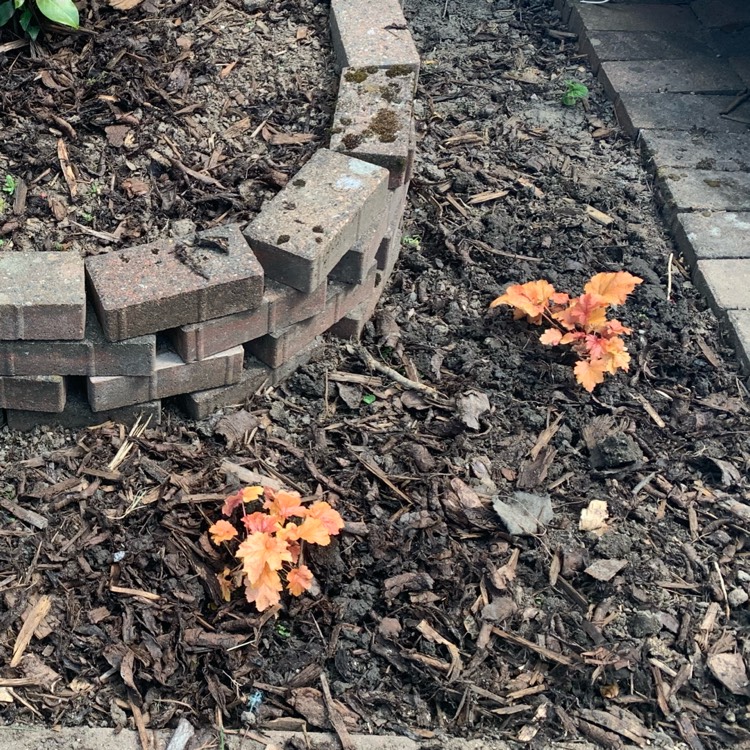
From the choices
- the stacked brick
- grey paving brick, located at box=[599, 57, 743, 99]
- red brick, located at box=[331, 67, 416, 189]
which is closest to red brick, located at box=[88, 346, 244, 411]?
the stacked brick

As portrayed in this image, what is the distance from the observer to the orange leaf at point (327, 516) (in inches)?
115

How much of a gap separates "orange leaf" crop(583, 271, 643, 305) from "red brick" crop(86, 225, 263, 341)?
144 centimetres

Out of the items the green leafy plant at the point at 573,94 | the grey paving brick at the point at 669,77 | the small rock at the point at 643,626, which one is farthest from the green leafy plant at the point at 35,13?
the grey paving brick at the point at 669,77

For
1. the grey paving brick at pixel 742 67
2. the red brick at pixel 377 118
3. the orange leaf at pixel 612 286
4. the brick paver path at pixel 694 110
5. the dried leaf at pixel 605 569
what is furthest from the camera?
the grey paving brick at pixel 742 67

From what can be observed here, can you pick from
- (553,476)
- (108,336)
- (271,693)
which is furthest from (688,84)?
(271,693)

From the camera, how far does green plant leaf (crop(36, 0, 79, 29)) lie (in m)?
3.60

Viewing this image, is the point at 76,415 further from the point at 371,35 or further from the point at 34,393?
the point at 371,35

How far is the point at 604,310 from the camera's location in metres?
3.76

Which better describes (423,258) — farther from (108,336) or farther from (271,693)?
(271,693)

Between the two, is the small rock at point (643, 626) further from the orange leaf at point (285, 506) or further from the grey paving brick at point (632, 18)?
the grey paving brick at point (632, 18)

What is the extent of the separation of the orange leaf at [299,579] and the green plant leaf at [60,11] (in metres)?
2.24

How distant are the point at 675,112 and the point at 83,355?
369 cm

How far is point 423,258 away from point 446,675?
195cm

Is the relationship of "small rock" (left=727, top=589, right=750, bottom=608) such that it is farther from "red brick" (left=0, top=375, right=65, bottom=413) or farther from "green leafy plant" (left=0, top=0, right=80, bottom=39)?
"green leafy plant" (left=0, top=0, right=80, bottom=39)
